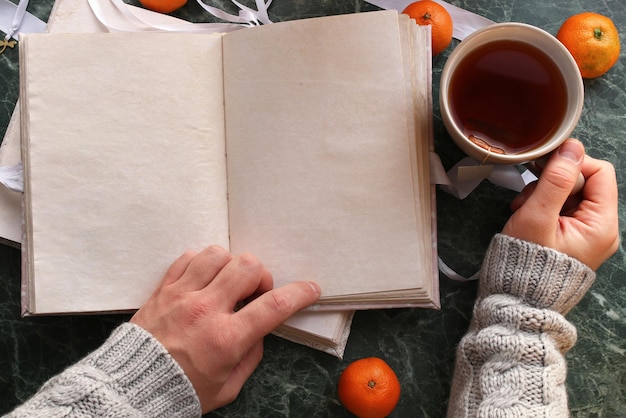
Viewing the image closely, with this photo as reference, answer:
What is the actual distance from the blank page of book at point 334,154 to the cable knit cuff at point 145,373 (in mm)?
225

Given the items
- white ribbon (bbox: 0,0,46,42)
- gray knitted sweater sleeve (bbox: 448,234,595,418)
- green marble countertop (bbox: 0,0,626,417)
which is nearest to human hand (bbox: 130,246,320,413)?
green marble countertop (bbox: 0,0,626,417)

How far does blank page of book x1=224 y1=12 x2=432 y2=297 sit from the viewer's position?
977mm

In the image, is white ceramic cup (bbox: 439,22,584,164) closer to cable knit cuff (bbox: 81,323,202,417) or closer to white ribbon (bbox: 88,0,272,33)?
white ribbon (bbox: 88,0,272,33)

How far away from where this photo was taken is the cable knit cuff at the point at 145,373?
0.89 meters

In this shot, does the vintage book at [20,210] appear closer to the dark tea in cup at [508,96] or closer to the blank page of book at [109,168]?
the blank page of book at [109,168]

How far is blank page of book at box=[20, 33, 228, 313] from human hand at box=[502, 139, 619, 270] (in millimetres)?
472

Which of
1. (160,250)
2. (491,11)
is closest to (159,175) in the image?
(160,250)

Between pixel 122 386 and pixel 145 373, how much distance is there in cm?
3

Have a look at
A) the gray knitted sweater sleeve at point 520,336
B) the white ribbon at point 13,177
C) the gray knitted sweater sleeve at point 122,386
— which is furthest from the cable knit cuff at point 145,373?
the gray knitted sweater sleeve at point 520,336

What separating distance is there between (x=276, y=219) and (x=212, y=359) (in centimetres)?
23

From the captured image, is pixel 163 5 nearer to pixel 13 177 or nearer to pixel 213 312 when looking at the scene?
pixel 13 177

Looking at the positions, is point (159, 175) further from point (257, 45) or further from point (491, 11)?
point (491, 11)

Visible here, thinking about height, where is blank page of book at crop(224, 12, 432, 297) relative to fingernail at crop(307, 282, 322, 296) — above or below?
above

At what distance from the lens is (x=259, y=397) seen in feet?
3.57
